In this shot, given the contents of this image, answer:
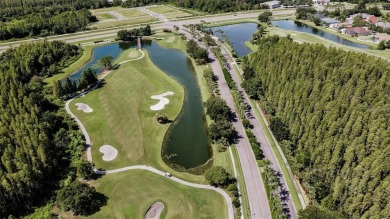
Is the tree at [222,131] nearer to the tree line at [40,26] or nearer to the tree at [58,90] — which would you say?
the tree at [58,90]

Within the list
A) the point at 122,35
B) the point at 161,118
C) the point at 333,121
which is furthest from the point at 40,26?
the point at 333,121

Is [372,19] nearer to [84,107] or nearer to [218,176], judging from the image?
[218,176]

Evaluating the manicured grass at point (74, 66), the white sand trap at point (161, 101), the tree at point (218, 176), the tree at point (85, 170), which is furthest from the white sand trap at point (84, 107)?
the tree at point (218, 176)

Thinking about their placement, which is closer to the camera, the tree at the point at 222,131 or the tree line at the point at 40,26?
the tree at the point at 222,131

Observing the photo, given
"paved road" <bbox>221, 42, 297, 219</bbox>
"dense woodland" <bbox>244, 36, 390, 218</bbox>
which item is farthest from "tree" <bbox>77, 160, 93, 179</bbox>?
"dense woodland" <bbox>244, 36, 390, 218</bbox>

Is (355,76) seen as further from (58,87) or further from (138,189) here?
(58,87)


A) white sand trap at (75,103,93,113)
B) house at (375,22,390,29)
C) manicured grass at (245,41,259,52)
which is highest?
house at (375,22,390,29)

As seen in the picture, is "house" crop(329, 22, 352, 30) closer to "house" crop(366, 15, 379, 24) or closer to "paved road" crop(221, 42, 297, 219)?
"house" crop(366, 15, 379, 24)
